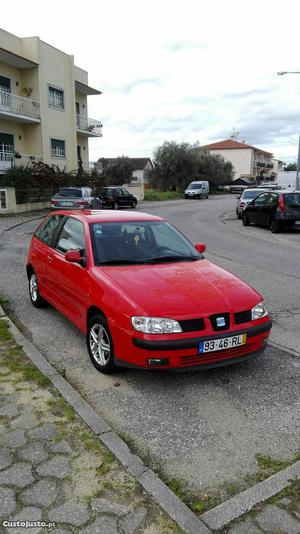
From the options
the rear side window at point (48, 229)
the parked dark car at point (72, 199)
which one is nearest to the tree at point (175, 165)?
the parked dark car at point (72, 199)

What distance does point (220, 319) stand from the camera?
12.7 ft

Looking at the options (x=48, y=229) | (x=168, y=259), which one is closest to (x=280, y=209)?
(x=48, y=229)

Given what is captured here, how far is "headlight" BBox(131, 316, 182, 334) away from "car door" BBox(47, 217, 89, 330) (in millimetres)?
960

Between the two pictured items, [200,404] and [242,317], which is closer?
[200,404]

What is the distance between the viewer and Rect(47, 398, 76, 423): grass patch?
136 inches

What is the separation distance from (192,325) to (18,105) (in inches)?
1123

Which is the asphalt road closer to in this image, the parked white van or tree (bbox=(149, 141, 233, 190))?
the parked white van

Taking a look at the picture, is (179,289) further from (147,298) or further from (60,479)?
(60,479)

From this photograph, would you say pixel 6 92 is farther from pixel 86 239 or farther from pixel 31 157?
pixel 86 239

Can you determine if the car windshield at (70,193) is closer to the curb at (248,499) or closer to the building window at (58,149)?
the building window at (58,149)

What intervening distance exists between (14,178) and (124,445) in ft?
77.0

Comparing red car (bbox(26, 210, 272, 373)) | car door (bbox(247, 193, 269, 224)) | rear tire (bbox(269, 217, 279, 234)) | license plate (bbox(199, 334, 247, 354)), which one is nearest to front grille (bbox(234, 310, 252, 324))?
red car (bbox(26, 210, 272, 373))

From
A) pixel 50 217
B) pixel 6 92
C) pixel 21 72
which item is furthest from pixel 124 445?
pixel 21 72

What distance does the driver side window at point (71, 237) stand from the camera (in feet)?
16.8
